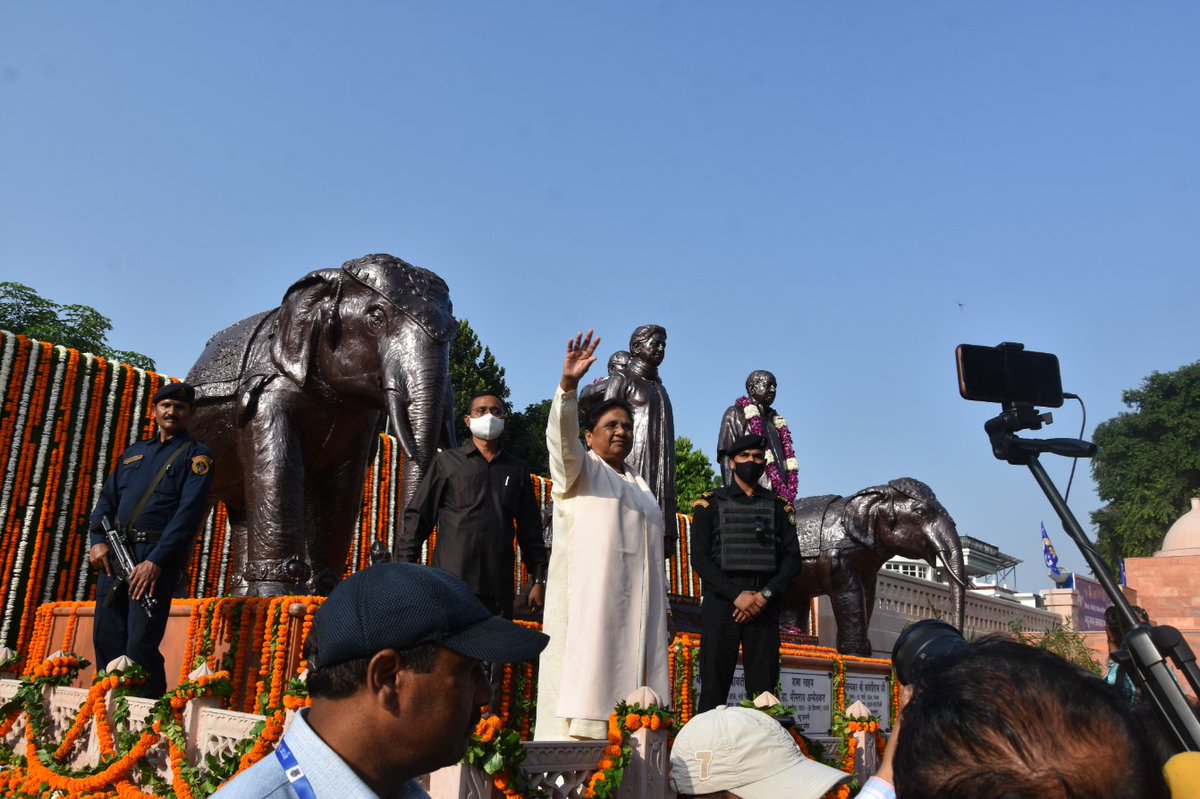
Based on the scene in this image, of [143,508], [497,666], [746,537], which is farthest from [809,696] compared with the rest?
[143,508]

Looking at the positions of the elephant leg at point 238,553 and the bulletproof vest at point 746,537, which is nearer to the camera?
the bulletproof vest at point 746,537

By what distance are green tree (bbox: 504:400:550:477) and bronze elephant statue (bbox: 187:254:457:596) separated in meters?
20.6

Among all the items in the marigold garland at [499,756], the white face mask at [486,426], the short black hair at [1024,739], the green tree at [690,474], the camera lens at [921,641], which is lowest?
the marigold garland at [499,756]

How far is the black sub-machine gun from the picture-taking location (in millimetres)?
4836

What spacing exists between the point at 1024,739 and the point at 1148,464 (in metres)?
44.5

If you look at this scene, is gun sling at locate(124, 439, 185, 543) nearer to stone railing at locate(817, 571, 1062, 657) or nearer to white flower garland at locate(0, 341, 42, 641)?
white flower garland at locate(0, 341, 42, 641)

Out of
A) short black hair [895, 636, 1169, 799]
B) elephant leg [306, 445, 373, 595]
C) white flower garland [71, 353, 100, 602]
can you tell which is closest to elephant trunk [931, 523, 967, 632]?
elephant leg [306, 445, 373, 595]

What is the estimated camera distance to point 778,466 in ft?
32.5

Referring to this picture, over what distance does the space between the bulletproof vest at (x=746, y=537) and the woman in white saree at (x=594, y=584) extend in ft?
1.29

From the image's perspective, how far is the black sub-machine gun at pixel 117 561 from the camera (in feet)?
15.9

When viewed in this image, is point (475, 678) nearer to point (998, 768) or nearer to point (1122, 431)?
point (998, 768)

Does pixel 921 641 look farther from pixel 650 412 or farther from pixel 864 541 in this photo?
pixel 864 541

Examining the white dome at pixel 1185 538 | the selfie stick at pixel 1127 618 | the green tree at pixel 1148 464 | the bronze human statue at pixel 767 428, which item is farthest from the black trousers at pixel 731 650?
the green tree at pixel 1148 464

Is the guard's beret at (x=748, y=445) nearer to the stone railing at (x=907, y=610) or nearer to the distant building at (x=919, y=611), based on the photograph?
the distant building at (x=919, y=611)
